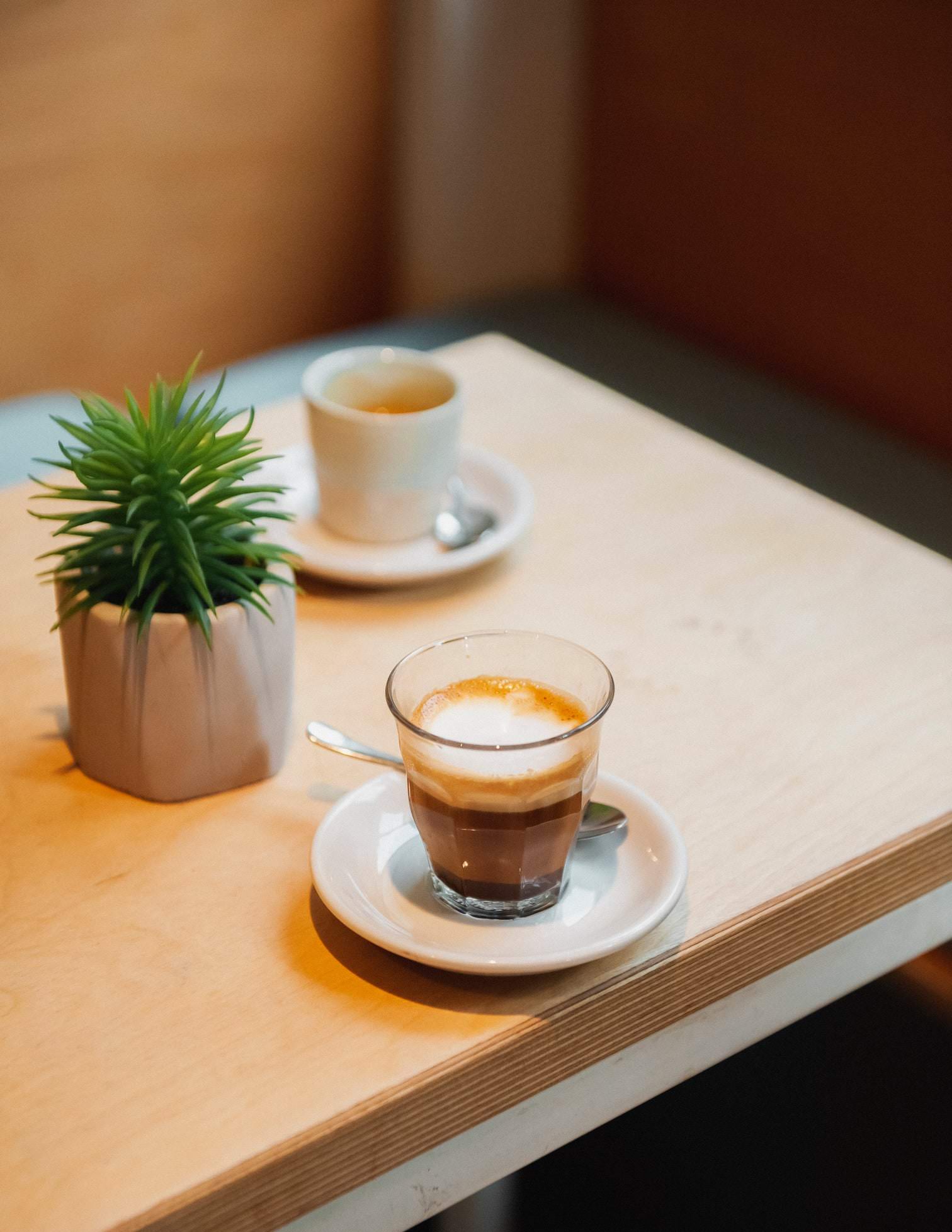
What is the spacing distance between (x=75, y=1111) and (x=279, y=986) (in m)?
0.11

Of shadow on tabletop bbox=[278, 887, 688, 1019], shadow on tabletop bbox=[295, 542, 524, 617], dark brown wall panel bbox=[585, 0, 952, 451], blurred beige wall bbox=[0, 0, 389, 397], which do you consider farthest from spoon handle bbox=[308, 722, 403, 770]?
blurred beige wall bbox=[0, 0, 389, 397]

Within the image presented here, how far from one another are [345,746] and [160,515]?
0.18 m

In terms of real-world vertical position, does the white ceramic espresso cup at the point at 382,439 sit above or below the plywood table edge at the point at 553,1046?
above

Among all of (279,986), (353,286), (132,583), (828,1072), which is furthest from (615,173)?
(279,986)

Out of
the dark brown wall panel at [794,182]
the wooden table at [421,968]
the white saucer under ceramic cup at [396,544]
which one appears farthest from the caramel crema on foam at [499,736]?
the dark brown wall panel at [794,182]

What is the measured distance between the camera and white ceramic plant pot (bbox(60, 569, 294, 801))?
0.74m

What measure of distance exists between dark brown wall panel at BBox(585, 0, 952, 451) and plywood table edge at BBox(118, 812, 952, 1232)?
1.44 meters

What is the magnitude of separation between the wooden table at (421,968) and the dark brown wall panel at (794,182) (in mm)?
1048

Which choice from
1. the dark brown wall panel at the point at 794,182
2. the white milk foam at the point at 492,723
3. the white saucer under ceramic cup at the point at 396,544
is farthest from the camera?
the dark brown wall panel at the point at 794,182

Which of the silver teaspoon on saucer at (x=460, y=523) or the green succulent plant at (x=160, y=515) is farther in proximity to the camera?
the silver teaspoon on saucer at (x=460, y=523)

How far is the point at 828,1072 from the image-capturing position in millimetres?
1313

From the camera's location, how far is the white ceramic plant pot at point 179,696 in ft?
2.44

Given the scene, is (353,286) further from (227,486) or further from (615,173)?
(227,486)

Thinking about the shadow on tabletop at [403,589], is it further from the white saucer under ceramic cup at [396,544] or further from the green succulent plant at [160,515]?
the green succulent plant at [160,515]
